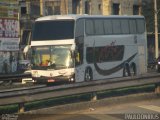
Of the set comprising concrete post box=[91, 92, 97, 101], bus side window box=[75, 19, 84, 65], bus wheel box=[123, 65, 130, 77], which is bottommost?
bus wheel box=[123, 65, 130, 77]

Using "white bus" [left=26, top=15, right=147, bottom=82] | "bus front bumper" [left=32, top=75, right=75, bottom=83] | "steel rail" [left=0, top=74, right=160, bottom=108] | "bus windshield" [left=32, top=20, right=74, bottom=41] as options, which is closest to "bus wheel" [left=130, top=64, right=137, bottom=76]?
"white bus" [left=26, top=15, right=147, bottom=82]

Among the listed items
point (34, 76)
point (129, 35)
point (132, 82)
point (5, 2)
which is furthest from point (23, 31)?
point (132, 82)

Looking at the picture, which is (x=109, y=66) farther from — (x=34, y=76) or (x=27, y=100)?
(x=27, y=100)

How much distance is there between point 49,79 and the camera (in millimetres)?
26922

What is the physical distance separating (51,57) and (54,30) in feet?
4.67

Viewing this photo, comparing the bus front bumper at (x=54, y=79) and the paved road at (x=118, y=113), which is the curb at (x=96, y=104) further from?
the bus front bumper at (x=54, y=79)

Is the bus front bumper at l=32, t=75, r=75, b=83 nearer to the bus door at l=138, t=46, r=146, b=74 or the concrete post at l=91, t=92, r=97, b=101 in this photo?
the bus door at l=138, t=46, r=146, b=74

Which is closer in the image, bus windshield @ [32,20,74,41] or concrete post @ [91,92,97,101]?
concrete post @ [91,92,97,101]

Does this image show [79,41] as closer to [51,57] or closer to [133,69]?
[51,57]

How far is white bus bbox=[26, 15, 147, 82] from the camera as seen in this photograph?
2655 centimetres

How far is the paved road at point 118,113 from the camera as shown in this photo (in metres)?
13.9

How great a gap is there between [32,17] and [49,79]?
28460 mm

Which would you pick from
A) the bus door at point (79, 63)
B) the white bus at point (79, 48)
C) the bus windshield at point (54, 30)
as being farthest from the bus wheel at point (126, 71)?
the bus windshield at point (54, 30)

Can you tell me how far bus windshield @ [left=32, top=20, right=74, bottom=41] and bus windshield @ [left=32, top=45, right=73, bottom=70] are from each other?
0.53 meters
